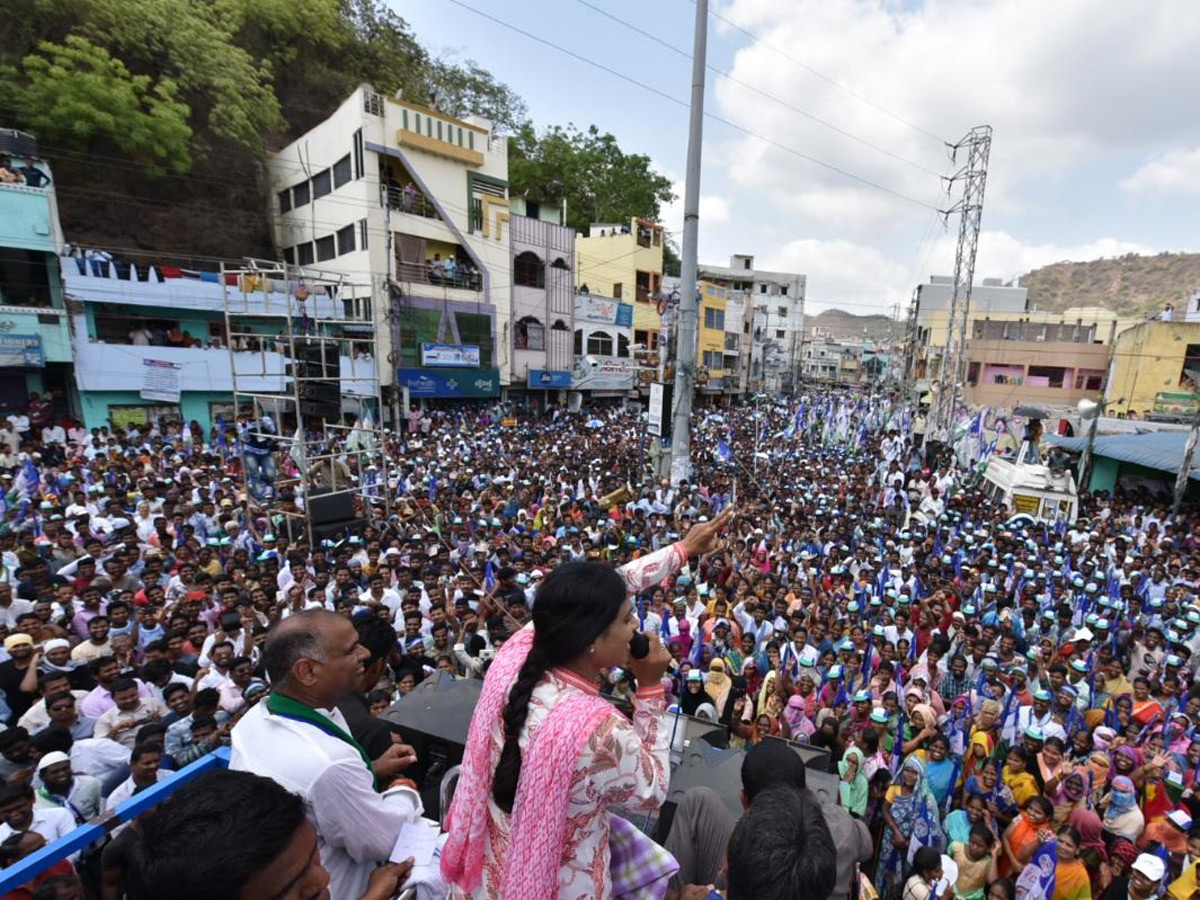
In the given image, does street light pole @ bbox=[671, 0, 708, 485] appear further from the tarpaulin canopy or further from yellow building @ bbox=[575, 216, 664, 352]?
yellow building @ bbox=[575, 216, 664, 352]

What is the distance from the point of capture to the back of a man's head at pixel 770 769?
2234 millimetres

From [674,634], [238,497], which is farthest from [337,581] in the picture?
[238,497]

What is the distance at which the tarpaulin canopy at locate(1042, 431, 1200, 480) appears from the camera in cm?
1263

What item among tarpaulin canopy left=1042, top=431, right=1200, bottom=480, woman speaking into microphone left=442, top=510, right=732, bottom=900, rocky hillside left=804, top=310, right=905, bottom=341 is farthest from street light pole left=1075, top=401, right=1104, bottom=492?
rocky hillside left=804, top=310, right=905, bottom=341

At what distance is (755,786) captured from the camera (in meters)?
2.28

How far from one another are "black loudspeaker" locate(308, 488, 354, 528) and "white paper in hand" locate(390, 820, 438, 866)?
8551 mm

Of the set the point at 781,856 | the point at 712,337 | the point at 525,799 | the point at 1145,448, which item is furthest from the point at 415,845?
the point at 712,337

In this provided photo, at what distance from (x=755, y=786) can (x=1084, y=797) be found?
118 inches

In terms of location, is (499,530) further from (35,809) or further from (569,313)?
(569,313)

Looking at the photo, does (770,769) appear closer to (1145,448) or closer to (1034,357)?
(1145,448)

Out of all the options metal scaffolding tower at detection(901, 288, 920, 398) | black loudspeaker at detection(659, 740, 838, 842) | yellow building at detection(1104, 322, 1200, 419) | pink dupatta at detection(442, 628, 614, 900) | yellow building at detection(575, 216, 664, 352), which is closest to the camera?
pink dupatta at detection(442, 628, 614, 900)

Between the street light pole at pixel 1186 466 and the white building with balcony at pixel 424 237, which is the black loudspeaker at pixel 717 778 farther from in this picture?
the white building with balcony at pixel 424 237

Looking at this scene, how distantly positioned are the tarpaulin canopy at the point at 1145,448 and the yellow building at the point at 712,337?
2131 centimetres

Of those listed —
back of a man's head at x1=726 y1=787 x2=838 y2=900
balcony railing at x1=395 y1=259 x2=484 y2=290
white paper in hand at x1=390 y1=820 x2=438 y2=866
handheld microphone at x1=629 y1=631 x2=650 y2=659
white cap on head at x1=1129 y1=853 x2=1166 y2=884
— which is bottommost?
white cap on head at x1=1129 y1=853 x2=1166 y2=884
